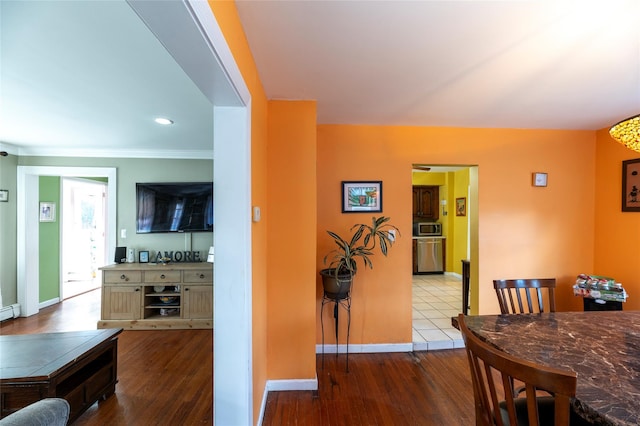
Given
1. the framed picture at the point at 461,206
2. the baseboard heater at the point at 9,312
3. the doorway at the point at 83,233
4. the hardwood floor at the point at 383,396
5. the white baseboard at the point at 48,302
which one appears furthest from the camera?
the framed picture at the point at 461,206

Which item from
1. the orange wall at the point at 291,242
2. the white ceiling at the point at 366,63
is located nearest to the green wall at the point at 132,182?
the white ceiling at the point at 366,63

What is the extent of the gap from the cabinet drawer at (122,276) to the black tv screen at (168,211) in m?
0.65

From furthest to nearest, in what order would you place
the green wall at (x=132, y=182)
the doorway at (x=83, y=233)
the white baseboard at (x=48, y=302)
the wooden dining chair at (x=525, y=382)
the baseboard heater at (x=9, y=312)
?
the doorway at (x=83, y=233), the white baseboard at (x=48, y=302), the green wall at (x=132, y=182), the baseboard heater at (x=9, y=312), the wooden dining chair at (x=525, y=382)

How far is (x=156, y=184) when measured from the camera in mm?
3725

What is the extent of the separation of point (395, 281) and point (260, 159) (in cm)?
194

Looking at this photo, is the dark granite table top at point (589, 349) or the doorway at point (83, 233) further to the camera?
the doorway at point (83, 233)

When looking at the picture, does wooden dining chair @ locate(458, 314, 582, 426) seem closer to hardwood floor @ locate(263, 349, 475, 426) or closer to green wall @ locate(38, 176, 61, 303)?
hardwood floor @ locate(263, 349, 475, 426)

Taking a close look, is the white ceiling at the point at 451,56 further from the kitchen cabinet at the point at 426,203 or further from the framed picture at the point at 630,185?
the kitchen cabinet at the point at 426,203

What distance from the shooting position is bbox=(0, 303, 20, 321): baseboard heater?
11.3 ft

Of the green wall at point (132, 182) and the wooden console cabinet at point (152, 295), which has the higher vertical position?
the green wall at point (132, 182)

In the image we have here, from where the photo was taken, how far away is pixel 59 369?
5.16 feet

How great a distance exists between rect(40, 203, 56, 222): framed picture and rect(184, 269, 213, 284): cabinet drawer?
279 centimetres

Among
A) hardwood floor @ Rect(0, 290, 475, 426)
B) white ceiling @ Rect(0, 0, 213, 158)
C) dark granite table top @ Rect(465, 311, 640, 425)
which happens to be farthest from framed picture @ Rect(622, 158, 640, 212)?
white ceiling @ Rect(0, 0, 213, 158)

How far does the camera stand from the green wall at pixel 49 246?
4.00 metres
